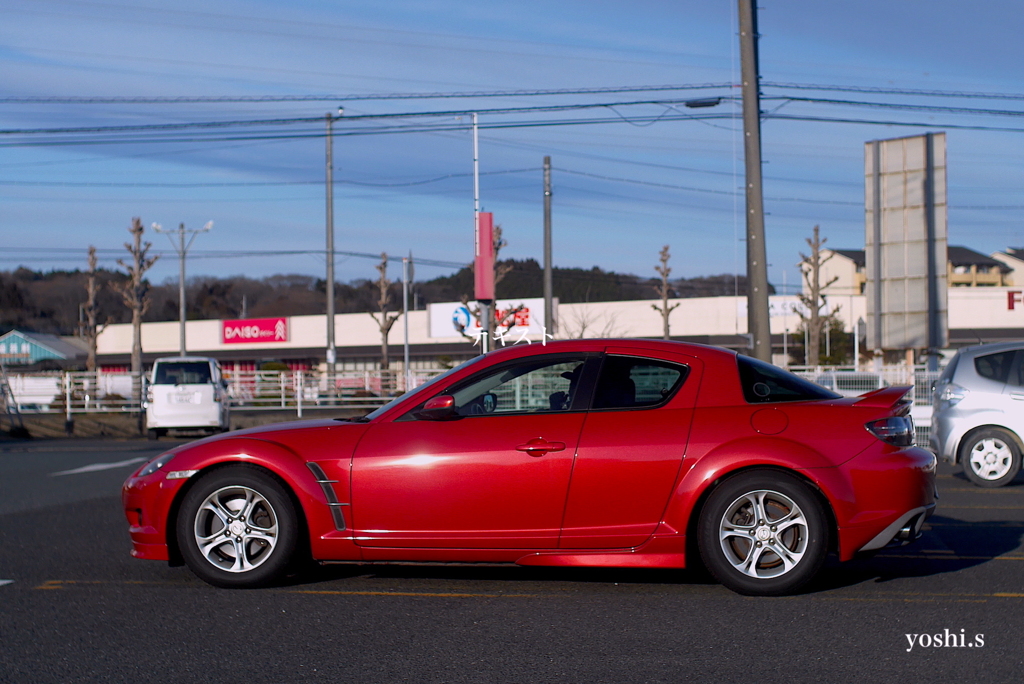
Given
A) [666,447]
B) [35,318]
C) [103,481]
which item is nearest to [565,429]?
[666,447]

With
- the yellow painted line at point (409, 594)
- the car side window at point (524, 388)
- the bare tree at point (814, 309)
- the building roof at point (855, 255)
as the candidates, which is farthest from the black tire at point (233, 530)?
the building roof at point (855, 255)

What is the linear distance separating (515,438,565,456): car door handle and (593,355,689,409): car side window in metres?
0.35

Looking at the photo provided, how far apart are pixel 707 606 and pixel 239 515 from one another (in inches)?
107

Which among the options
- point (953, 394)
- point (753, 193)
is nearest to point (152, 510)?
point (953, 394)

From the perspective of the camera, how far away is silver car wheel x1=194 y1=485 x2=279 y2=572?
545 centimetres

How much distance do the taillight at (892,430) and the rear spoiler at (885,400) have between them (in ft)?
0.21

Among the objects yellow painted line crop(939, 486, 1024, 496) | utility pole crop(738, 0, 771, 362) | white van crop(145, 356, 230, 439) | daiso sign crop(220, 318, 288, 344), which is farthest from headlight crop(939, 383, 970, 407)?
daiso sign crop(220, 318, 288, 344)

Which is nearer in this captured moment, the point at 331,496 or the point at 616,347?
the point at 331,496

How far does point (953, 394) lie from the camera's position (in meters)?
10.6

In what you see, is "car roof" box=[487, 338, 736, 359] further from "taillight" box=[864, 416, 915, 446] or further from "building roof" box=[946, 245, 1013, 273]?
"building roof" box=[946, 245, 1013, 273]

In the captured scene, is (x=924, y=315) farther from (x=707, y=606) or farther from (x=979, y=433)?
(x=707, y=606)

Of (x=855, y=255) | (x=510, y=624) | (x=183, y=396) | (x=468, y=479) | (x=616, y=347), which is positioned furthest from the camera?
(x=855, y=255)

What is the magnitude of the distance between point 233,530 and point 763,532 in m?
3.03

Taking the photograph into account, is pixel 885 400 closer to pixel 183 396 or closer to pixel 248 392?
pixel 183 396
